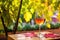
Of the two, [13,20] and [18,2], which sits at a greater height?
[18,2]

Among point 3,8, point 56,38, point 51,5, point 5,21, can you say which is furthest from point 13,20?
point 56,38

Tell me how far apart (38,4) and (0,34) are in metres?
1.20

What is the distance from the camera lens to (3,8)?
2.60m

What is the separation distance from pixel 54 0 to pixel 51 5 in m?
0.13

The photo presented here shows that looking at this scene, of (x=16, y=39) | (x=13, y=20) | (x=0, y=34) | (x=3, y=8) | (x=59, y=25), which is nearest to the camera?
(x=16, y=39)

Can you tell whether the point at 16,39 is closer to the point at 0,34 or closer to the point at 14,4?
the point at 14,4

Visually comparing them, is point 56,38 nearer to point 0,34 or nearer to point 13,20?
point 13,20

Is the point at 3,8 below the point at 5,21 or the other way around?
the other way around

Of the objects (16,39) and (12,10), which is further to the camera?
(12,10)

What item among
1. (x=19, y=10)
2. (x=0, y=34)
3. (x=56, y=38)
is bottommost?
(x=0, y=34)

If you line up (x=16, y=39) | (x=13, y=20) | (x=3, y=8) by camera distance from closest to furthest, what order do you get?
(x=16, y=39) → (x=3, y=8) → (x=13, y=20)

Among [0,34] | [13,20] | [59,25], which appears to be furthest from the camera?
[59,25]

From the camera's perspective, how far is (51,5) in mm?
2846

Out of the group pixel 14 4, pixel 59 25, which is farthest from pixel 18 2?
pixel 59 25
